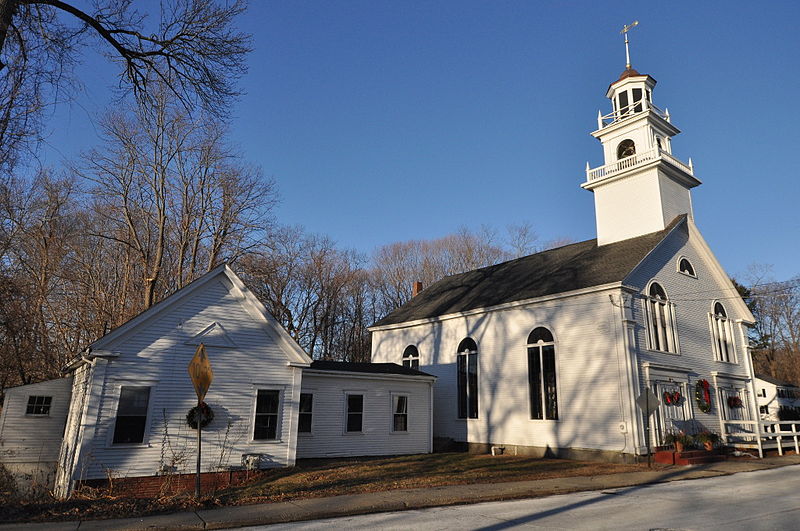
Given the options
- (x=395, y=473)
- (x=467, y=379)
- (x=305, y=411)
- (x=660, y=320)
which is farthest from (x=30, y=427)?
(x=660, y=320)

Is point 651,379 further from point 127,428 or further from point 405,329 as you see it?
point 127,428

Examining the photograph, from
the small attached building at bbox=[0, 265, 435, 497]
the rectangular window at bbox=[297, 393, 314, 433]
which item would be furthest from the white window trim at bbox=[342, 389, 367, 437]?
the rectangular window at bbox=[297, 393, 314, 433]

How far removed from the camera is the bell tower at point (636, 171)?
78.4 feet

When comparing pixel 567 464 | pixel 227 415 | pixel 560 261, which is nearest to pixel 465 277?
pixel 560 261

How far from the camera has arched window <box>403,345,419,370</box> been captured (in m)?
28.2

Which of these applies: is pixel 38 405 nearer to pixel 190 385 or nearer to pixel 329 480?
pixel 190 385

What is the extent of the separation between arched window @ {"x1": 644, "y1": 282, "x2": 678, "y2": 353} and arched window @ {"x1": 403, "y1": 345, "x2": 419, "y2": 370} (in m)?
12.0

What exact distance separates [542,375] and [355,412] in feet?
25.7

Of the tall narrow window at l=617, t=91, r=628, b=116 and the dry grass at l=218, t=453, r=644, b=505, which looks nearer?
the dry grass at l=218, t=453, r=644, b=505

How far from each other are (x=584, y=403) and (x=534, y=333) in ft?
12.1

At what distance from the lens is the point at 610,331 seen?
1956cm

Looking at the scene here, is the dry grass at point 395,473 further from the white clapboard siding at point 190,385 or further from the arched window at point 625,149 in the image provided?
the arched window at point 625,149

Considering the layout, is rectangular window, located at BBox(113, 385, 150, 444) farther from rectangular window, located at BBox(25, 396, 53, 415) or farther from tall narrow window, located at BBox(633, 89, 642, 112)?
tall narrow window, located at BBox(633, 89, 642, 112)

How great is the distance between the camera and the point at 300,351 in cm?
1680
